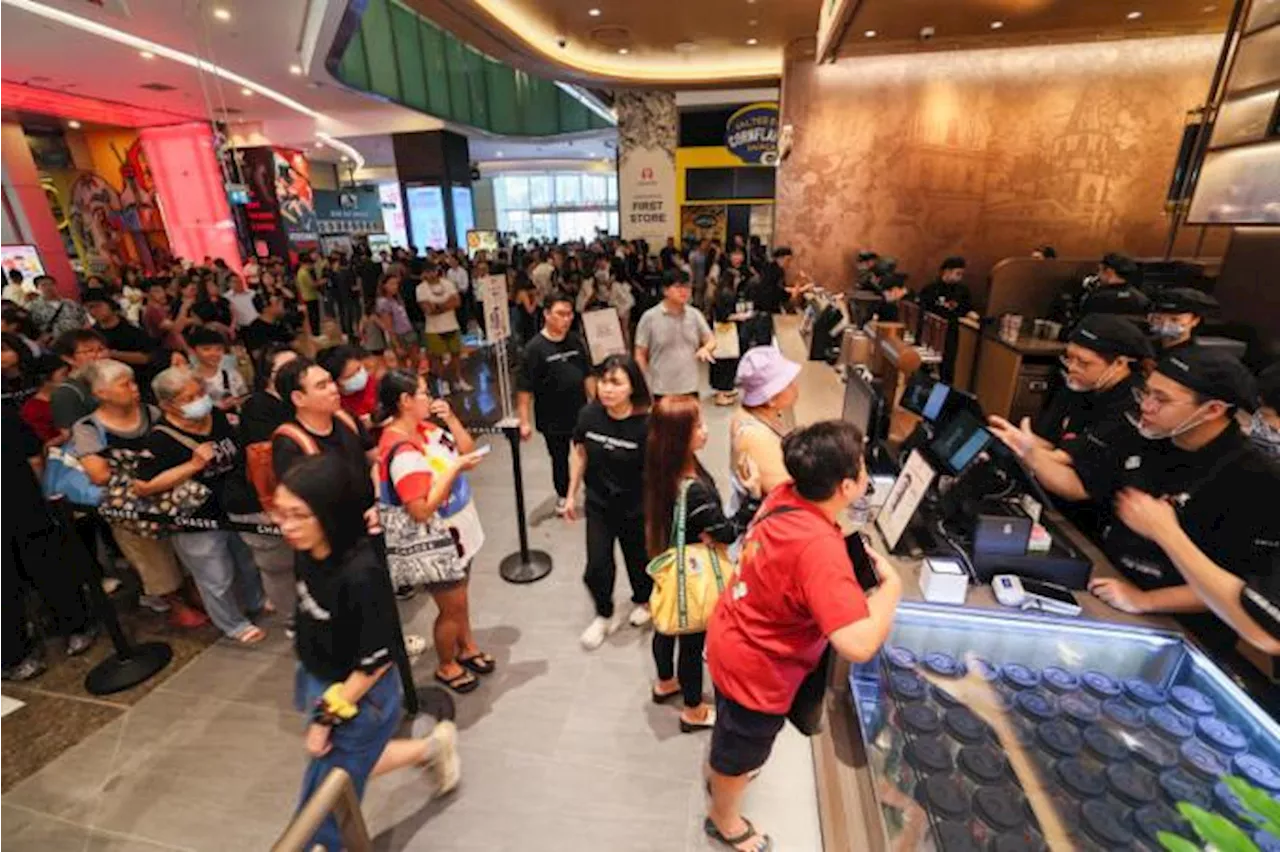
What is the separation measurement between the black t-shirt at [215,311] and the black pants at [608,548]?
22.8 feet

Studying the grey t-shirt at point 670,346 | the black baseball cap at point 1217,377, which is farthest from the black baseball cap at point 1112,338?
the grey t-shirt at point 670,346

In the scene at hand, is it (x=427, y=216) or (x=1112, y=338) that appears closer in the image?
(x=1112, y=338)

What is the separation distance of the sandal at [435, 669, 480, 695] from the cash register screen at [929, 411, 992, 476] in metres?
2.36

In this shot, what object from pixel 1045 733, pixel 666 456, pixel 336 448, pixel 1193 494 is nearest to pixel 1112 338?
pixel 1193 494

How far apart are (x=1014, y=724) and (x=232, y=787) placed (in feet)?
9.68

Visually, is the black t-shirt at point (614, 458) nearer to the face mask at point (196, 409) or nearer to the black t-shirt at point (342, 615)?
the black t-shirt at point (342, 615)

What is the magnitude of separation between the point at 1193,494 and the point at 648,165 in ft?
46.8

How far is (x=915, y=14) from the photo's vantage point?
262 inches

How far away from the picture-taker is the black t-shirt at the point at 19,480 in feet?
9.39

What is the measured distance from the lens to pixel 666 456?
8.07ft

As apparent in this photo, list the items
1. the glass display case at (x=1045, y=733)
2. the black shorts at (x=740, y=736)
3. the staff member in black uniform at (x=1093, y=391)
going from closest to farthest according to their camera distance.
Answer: the glass display case at (x=1045, y=733) < the black shorts at (x=740, y=736) < the staff member in black uniform at (x=1093, y=391)

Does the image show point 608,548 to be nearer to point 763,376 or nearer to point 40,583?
point 763,376

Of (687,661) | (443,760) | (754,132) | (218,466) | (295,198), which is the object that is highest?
(754,132)

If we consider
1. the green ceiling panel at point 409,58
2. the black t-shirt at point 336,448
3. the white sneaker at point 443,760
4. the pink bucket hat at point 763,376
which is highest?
the green ceiling panel at point 409,58
